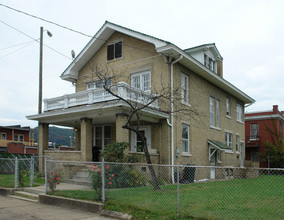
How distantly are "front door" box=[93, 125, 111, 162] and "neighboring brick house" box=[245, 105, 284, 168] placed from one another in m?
22.3

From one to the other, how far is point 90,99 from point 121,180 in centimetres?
558

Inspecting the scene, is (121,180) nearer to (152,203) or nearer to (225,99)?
(152,203)

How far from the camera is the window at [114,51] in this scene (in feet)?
62.4

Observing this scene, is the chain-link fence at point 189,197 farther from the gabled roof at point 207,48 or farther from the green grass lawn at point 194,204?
the gabled roof at point 207,48

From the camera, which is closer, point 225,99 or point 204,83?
point 204,83

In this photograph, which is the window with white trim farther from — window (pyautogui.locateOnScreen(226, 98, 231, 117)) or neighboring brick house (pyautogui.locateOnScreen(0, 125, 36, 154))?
neighboring brick house (pyautogui.locateOnScreen(0, 125, 36, 154))

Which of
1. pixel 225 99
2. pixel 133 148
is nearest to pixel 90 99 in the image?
pixel 133 148

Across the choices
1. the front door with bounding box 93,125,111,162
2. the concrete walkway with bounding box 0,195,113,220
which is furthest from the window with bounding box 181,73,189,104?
the concrete walkway with bounding box 0,195,113,220

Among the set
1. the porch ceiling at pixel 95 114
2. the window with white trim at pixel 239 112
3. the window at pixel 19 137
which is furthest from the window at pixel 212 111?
the window at pixel 19 137

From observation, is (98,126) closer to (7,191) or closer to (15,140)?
(7,191)

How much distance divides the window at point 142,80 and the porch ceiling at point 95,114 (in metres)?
2.13

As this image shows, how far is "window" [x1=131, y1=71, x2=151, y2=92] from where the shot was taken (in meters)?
17.3

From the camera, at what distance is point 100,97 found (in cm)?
1495

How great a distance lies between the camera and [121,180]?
35.7 feet
